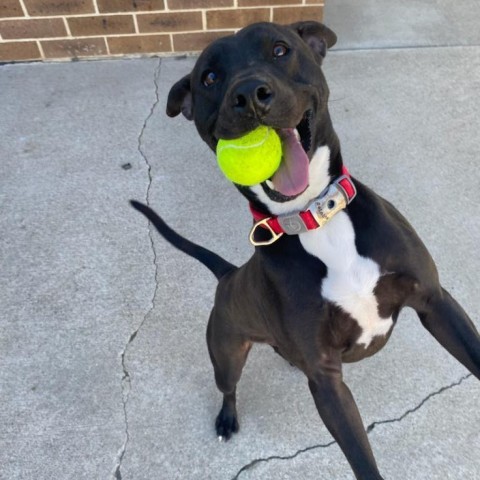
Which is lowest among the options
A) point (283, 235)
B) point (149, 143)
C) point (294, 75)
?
point (149, 143)

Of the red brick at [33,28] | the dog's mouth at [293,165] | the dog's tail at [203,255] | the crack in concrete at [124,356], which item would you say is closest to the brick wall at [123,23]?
the red brick at [33,28]

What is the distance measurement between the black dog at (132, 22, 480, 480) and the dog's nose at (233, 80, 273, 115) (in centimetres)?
10

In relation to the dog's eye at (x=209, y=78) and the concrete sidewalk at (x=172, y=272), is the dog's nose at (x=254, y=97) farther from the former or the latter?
the concrete sidewalk at (x=172, y=272)

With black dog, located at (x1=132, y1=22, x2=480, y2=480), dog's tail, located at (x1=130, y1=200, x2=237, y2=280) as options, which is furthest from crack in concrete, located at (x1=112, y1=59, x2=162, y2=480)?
black dog, located at (x1=132, y1=22, x2=480, y2=480)

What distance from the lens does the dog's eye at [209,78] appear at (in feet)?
6.34

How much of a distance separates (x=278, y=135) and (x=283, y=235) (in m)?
0.34

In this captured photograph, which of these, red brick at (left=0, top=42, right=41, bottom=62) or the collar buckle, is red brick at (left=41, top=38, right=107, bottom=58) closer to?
red brick at (left=0, top=42, right=41, bottom=62)

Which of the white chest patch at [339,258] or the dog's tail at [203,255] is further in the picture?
the dog's tail at [203,255]

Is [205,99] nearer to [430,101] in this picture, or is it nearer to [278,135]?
[278,135]

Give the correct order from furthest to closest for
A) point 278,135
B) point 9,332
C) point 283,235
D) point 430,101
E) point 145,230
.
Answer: point 430,101 < point 145,230 < point 9,332 < point 283,235 < point 278,135

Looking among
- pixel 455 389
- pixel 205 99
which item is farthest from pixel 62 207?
pixel 455 389

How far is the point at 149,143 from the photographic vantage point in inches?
148

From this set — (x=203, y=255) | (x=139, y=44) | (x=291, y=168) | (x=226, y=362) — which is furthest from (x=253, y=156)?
(x=139, y=44)

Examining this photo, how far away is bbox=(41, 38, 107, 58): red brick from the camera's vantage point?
448cm
